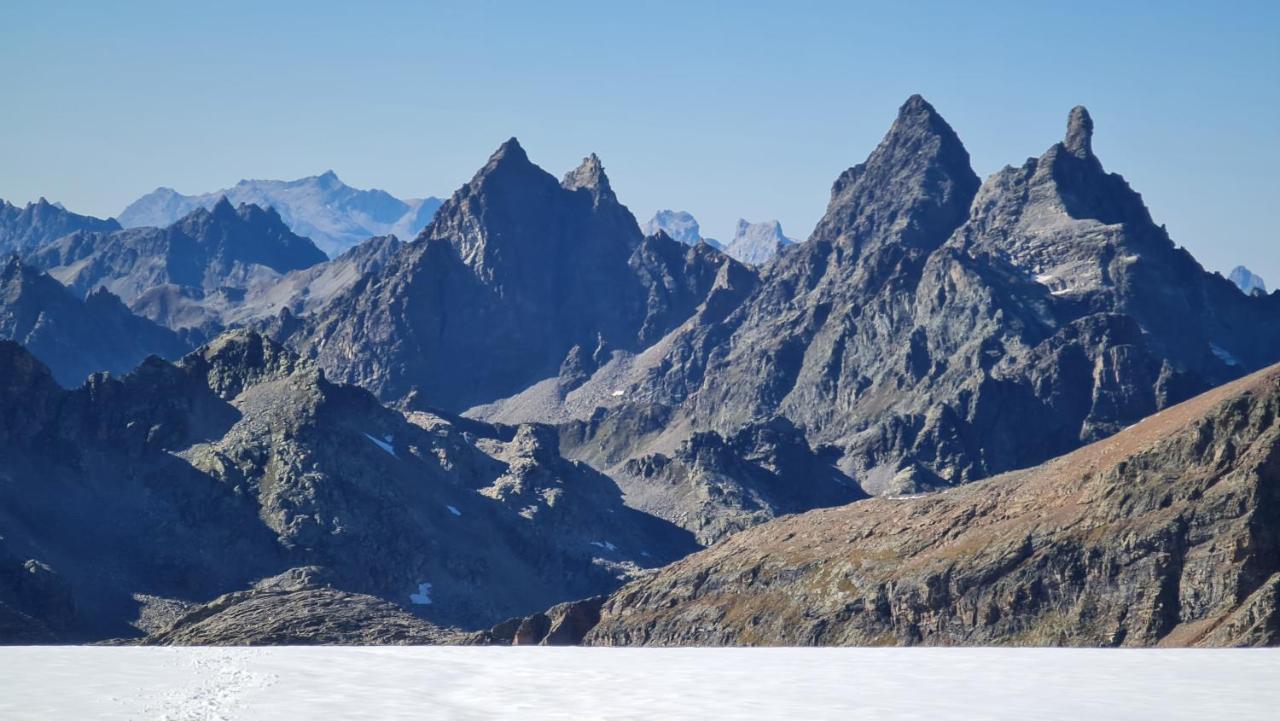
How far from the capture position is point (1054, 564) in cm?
16162

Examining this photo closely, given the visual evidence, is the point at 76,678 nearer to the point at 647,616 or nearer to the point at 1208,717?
the point at 1208,717

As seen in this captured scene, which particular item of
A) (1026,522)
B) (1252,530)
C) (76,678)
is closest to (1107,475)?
(1026,522)

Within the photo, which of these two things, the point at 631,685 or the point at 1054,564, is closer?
the point at 631,685

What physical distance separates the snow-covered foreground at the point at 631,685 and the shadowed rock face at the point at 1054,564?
43620 mm

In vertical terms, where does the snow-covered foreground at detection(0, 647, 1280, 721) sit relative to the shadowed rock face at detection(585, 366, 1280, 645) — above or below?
below

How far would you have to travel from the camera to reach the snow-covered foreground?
75938mm

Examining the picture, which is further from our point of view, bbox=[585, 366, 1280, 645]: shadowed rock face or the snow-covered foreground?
bbox=[585, 366, 1280, 645]: shadowed rock face

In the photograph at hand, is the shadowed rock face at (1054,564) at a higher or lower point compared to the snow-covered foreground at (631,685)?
higher

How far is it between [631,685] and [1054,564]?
85226 millimetres

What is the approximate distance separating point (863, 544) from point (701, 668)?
305 feet

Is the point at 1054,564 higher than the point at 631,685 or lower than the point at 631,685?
higher

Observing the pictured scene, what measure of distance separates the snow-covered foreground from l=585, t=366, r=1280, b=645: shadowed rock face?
1717 inches

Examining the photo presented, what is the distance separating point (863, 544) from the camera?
615 feet

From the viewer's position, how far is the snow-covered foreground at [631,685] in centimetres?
7594
